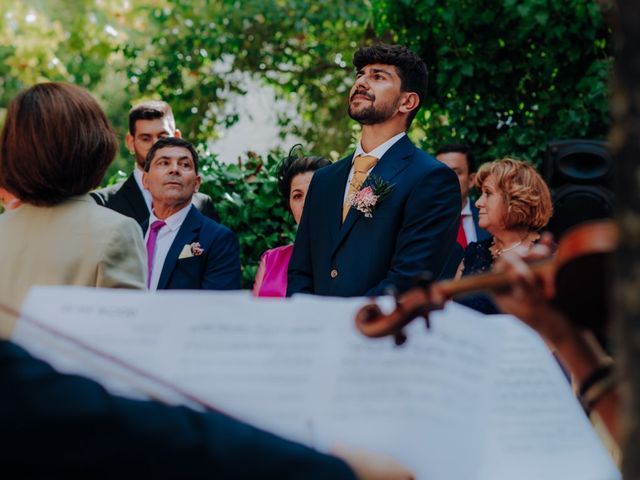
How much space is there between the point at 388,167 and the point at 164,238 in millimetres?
1585

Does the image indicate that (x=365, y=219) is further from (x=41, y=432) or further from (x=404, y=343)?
(x=41, y=432)

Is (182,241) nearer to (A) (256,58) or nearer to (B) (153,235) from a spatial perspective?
(B) (153,235)

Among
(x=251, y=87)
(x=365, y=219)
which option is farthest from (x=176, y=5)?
(x=365, y=219)

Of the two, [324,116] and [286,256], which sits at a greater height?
[324,116]

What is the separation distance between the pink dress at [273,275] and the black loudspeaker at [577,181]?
8.41 ft

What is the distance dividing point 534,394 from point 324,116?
13.4 meters

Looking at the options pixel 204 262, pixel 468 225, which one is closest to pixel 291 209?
pixel 204 262

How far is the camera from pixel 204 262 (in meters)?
5.63

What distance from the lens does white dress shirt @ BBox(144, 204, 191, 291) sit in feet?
18.5

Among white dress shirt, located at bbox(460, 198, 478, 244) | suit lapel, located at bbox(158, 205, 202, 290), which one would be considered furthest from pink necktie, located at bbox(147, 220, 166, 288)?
white dress shirt, located at bbox(460, 198, 478, 244)

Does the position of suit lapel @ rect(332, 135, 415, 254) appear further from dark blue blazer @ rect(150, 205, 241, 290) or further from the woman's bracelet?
the woman's bracelet

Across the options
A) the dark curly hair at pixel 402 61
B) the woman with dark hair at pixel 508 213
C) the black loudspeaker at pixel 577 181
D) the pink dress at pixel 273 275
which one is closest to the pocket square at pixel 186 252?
the pink dress at pixel 273 275

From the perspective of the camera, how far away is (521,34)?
27.7 feet

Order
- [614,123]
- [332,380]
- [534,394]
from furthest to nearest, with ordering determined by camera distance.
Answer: [534,394]
[332,380]
[614,123]
